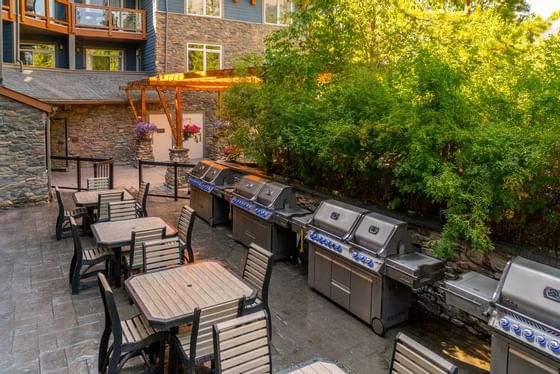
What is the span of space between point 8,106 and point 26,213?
2.40m

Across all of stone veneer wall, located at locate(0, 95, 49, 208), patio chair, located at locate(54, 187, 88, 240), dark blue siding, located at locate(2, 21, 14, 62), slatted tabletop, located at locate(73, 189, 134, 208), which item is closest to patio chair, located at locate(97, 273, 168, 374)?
slatted tabletop, located at locate(73, 189, 134, 208)

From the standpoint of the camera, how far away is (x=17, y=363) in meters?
3.92

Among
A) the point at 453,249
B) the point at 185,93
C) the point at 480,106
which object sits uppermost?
the point at 185,93

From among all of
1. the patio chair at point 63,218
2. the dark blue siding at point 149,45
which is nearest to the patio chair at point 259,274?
the patio chair at point 63,218

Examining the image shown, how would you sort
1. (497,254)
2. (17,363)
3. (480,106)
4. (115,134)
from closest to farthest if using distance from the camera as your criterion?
(17,363) < (497,254) < (480,106) < (115,134)

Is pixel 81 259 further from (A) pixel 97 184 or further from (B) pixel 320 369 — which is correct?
(B) pixel 320 369

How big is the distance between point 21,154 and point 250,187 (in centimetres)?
612

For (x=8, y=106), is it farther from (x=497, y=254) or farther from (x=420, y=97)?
(x=497, y=254)

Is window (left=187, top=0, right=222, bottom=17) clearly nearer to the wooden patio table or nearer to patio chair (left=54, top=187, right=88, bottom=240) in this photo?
patio chair (left=54, top=187, right=88, bottom=240)

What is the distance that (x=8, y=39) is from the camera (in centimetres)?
1494

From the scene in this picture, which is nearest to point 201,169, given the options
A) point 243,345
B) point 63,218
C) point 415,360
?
point 63,218

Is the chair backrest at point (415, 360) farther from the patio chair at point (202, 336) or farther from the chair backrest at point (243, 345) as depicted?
the patio chair at point (202, 336)

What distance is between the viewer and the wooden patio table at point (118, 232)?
5328 millimetres

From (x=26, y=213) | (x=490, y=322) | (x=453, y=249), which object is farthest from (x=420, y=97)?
(x=26, y=213)
